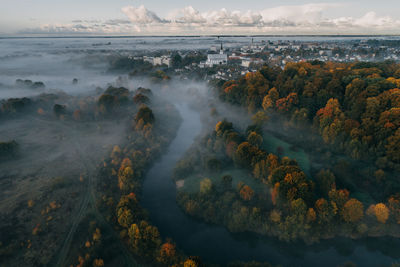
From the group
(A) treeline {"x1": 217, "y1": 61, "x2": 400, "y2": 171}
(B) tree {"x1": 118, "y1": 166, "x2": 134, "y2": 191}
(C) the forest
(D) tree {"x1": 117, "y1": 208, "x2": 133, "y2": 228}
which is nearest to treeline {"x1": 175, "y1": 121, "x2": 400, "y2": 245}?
(C) the forest

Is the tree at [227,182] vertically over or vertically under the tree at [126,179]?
over

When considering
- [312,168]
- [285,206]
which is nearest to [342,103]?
[312,168]

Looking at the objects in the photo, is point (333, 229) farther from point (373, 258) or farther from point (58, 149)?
point (58, 149)

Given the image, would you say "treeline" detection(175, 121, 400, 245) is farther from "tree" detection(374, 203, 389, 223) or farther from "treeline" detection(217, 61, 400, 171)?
"treeline" detection(217, 61, 400, 171)

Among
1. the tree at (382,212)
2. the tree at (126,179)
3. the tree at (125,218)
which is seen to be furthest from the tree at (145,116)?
the tree at (382,212)

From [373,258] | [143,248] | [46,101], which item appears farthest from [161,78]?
[373,258]

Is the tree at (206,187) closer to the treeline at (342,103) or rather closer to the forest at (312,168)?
the forest at (312,168)

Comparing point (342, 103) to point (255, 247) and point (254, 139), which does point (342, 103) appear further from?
point (255, 247)
